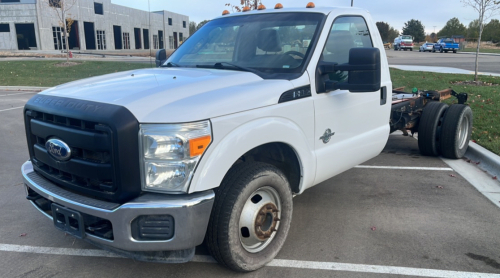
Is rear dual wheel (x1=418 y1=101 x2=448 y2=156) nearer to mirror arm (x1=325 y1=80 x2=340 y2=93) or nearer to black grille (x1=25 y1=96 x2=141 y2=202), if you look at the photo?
mirror arm (x1=325 y1=80 x2=340 y2=93)

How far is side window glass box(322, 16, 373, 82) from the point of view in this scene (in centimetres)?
392

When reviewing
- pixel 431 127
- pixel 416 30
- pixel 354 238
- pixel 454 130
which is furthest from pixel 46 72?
pixel 416 30

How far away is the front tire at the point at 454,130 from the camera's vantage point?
6168 millimetres

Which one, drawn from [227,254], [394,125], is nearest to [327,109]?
[227,254]

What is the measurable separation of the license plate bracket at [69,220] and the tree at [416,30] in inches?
3835

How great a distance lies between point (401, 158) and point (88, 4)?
178 ft

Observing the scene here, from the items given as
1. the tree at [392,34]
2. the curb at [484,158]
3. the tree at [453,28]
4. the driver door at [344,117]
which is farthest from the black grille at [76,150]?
the tree at [392,34]

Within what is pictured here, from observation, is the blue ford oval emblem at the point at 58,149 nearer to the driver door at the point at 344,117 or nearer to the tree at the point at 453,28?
the driver door at the point at 344,117

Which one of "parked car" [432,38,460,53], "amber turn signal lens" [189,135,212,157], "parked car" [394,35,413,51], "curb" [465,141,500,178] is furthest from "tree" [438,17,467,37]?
"amber turn signal lens" [189,135,212,157]

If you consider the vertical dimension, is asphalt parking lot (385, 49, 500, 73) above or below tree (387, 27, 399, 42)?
below

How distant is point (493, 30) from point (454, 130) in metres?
74.2

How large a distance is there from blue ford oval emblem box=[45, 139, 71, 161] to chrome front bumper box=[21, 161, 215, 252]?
0.31 metres

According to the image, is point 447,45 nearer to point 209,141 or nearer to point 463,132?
point 463,132

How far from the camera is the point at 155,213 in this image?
8.59ft
